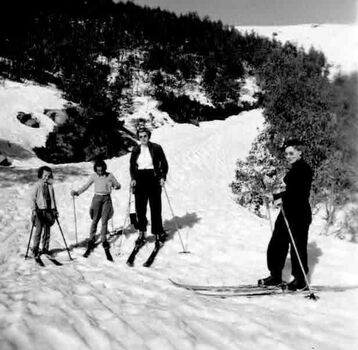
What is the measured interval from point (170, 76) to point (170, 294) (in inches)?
1600

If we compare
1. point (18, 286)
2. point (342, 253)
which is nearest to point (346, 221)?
point (342, 253)

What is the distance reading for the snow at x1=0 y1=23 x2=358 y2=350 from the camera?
3402 millimetres

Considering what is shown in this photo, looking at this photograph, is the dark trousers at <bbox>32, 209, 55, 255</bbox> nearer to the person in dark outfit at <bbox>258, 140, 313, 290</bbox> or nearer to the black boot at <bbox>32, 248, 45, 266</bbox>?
the black boot at <bbox>32, 248, 45, 266</bbox>

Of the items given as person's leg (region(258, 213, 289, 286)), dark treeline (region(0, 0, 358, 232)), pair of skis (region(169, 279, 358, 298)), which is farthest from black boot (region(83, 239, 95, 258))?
dark treeline (region(0, 0, 358, 232))

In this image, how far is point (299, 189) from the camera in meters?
4.81

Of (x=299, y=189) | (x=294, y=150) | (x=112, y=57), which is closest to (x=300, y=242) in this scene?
(x=299, y=189)

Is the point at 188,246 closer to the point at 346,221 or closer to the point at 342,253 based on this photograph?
the point at 342,253

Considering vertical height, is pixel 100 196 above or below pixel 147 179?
below

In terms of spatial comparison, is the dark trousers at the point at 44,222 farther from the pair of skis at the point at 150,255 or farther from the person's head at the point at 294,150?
the person's head at the point at 294,150

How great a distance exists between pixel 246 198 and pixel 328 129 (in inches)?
188

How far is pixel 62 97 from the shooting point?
27.1 meters

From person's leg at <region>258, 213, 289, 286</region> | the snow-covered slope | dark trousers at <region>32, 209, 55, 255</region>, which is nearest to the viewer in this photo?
person's leg at <region>258, 213, 289, 286</region>

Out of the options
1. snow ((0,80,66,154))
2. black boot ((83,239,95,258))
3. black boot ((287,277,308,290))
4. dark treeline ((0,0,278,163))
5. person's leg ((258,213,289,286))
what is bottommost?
black boot ((83,239,95,258))

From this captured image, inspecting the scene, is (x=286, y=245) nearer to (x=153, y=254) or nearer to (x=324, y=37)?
(x=153, y=254)
